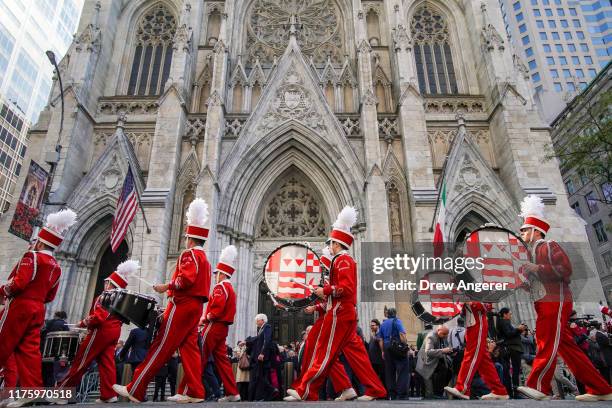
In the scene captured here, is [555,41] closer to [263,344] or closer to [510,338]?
[510,338]

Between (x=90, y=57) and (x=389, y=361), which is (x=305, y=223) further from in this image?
(x=90, y=57)

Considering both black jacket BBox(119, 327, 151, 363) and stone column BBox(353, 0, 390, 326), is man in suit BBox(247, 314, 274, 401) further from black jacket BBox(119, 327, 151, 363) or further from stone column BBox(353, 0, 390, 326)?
stone column BBox(353, 0, 390, 326)

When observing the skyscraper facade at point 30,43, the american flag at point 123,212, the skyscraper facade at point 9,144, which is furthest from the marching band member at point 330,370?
the skyscraper facade at point 9,144

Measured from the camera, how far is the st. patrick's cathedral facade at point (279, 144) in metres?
14.8

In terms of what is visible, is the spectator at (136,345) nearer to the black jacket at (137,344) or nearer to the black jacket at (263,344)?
the black jacket at (137,344)

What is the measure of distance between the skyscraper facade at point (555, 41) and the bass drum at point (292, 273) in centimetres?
5383

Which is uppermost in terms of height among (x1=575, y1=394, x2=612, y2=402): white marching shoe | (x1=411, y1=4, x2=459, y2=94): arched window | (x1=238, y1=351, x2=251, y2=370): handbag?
(x1=411, y1=4, x2=459, y2=94): arched window

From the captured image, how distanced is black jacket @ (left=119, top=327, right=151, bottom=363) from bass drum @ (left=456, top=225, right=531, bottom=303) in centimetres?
584

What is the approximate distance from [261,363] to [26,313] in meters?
4.10

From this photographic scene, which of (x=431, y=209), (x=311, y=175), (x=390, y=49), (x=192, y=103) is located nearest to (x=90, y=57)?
(x=192, y=103)

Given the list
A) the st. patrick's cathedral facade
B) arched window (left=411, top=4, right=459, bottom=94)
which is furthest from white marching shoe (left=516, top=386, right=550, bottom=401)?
arched window (left=411, top=4, right=459, bottom=94)

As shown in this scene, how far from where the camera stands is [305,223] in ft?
53.9

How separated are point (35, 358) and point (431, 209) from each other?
39.8ft

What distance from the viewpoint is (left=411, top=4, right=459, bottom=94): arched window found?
18.9m
